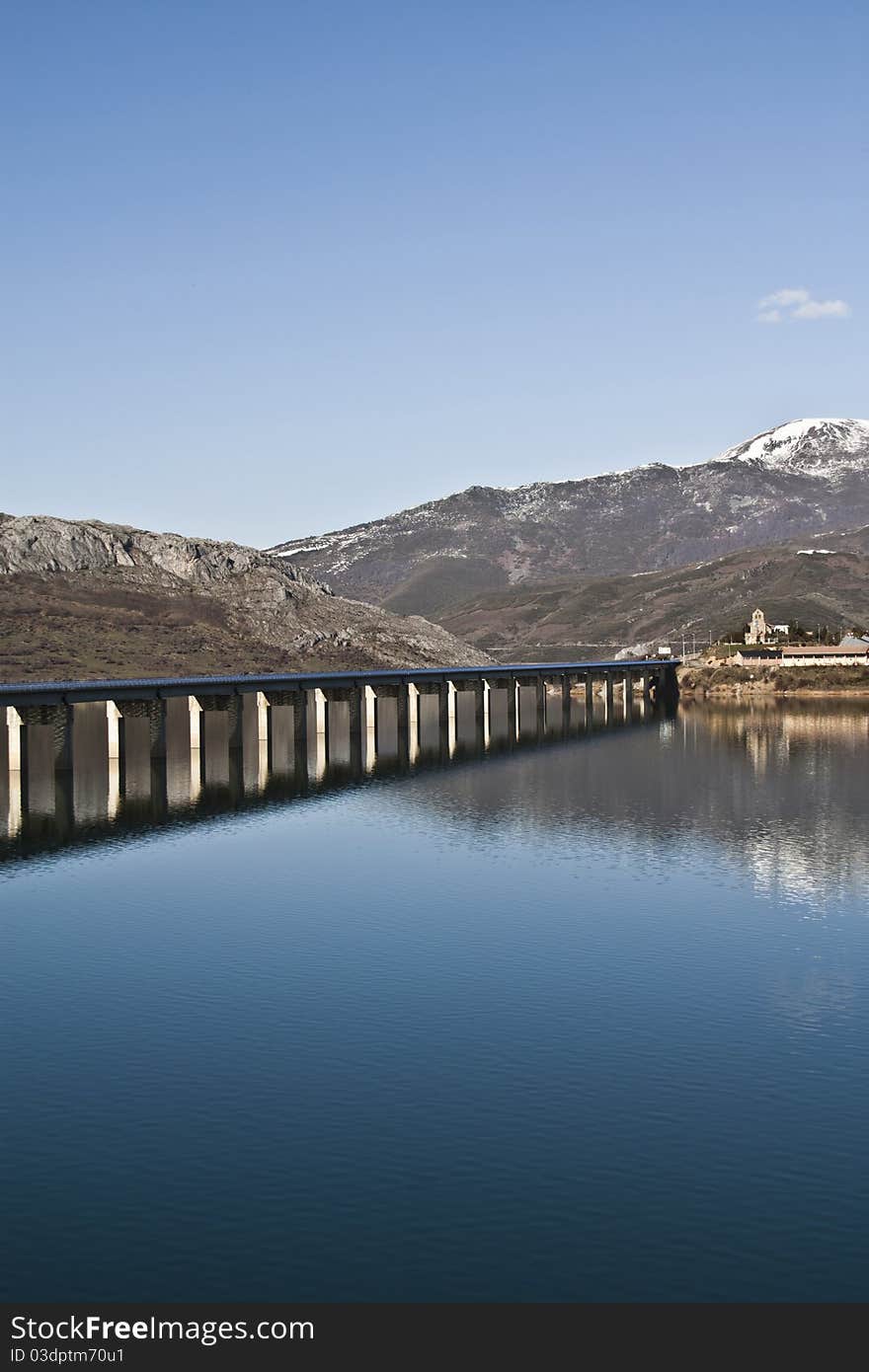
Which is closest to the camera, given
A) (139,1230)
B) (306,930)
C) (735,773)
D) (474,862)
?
(139,1230)

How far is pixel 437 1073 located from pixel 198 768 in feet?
322

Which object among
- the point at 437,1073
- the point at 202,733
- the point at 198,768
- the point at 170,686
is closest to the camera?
the point at 437,1073

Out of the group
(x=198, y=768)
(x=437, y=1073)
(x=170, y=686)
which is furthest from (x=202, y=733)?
(x=437, y=1073)

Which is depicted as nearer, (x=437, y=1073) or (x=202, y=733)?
(x=437, y=1073)

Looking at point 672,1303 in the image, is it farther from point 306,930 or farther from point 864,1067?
point 306,930

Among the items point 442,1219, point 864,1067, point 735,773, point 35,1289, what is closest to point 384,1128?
point 442,1219

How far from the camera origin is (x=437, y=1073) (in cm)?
3969

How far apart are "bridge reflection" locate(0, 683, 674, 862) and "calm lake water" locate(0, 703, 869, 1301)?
45.7ft

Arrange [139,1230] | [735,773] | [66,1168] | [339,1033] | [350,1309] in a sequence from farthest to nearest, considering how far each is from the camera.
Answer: [735,773]
[339,1033]
[66,1168]
[139,1230]
[350,1309]

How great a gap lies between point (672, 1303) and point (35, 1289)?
11920mm

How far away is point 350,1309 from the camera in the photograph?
26.4 meters

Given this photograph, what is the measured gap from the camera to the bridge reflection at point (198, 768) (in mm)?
96625

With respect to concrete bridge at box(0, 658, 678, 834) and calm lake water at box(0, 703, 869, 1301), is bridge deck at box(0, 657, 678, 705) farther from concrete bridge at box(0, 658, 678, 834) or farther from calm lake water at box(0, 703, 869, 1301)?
calm lake water at box(0, 703, 869, 1301)

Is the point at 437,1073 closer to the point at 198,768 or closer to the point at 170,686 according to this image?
the point at 198,768
